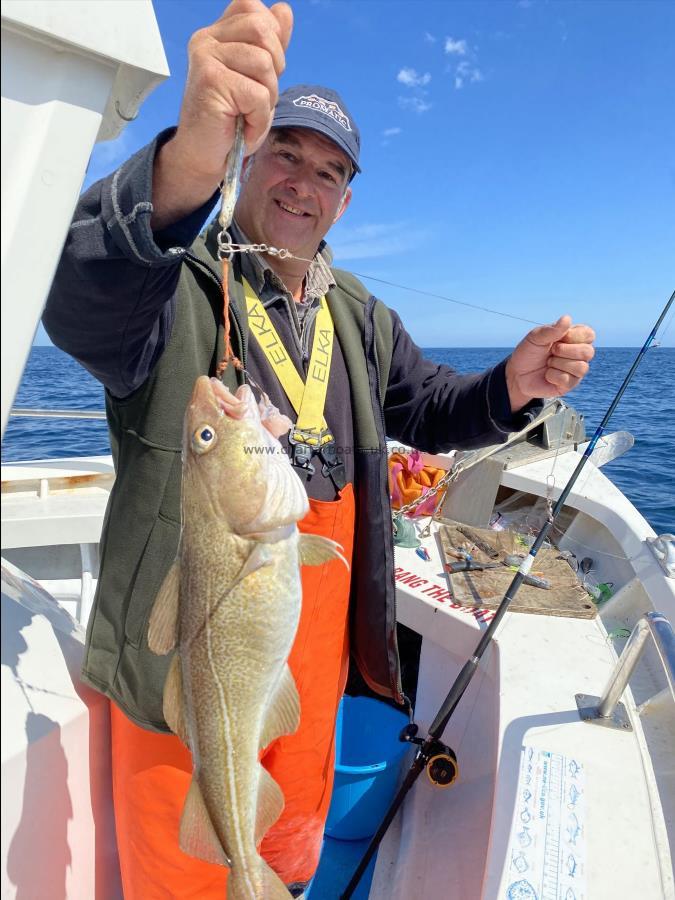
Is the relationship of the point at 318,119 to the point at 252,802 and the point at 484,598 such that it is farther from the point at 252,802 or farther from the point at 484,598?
the point at 484,598

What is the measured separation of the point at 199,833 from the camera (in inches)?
57.1

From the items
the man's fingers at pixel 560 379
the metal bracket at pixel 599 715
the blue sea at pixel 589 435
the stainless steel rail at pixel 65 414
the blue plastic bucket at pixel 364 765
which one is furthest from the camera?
the blue sea at pixel 589 435

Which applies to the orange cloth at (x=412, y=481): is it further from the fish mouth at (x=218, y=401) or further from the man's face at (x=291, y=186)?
the fish mouth at (x=218, y=401)

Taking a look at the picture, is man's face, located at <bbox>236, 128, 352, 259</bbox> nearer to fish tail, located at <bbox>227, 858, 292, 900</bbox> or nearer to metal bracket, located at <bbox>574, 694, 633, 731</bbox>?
fish tail, located at <bbox>227, 858, 292, 900</bbox>

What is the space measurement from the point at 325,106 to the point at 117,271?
1.35 meters

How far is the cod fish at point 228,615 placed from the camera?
1.42m

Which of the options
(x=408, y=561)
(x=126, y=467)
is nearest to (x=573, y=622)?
(x=408, y=561)

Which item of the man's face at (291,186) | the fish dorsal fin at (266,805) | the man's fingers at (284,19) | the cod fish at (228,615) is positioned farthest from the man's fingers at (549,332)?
the fish dorsal fin at (266,805)

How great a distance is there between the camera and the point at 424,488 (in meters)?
4.80

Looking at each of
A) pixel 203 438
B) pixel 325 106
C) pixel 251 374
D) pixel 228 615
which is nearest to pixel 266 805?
pixel 228 615

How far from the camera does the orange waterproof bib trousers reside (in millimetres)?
1778

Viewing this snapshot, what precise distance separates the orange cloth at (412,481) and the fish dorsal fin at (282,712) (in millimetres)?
3214

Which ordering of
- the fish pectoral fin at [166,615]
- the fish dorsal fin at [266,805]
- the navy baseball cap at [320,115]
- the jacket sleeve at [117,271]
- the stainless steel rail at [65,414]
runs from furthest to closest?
the stainless steel rail at [65,414]
the navy baseball cap at [320,115]
the fish dorsal fin at [266,805]
the fish pectoral fin at [166,615]
the jacket sleeve at [117,271]

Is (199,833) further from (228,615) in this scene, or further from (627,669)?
(627,669)
